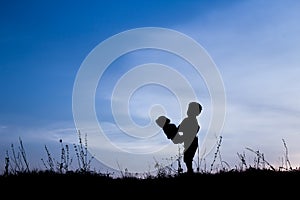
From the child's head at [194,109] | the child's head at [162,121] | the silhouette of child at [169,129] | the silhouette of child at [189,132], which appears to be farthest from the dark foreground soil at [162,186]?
the child's head at [194,109]

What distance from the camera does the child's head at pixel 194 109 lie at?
1164 centimetres

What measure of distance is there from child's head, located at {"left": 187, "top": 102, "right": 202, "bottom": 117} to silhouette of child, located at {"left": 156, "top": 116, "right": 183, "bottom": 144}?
0.56 metres

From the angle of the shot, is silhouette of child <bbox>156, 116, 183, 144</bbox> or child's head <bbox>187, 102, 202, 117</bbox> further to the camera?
child's head <bbox>187, 102, 202, 117</bbox>

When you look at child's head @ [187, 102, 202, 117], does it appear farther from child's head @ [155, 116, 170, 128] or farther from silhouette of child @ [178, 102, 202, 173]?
child's head @ [155, 116, 170, 128]

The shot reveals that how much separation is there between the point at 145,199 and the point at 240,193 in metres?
1.99

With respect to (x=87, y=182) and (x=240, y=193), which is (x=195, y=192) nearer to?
(x=240, y=193)

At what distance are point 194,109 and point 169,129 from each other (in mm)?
868

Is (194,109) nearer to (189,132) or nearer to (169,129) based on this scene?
(189,132)

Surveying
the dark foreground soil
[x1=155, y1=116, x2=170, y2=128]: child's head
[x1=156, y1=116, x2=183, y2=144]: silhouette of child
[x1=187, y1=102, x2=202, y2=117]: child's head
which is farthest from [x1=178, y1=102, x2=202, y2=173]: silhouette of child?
the dark foreground soil

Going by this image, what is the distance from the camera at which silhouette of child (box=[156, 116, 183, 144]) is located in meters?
11.4

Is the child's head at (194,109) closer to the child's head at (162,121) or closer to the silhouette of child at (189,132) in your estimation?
the silhouette of child at (189,132)

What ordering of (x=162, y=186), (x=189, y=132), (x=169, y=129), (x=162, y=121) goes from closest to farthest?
(x=162, y=186), (x=162, y=121), (x=169, y=129), (x=189, y=132)

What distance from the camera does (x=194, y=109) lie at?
11.7 metres

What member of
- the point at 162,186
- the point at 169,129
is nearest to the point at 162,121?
the point at 169,129
